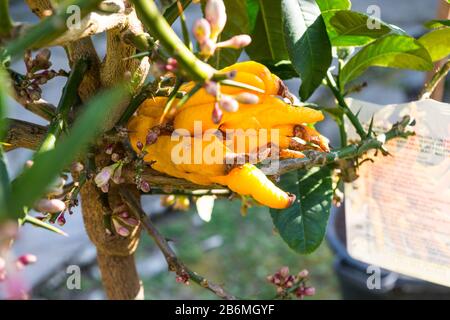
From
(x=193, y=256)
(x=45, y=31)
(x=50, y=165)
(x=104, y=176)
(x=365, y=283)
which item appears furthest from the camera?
(x=193, y=256)

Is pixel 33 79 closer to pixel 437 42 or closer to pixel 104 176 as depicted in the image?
pixel 104 176

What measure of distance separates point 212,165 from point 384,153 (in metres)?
0.27

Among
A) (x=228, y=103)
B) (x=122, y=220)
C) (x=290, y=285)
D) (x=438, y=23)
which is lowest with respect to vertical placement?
(x=290, y=285)

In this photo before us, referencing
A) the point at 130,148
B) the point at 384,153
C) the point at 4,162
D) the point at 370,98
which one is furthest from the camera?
the point at 370,98

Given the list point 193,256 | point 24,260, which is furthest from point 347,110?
point 193,256

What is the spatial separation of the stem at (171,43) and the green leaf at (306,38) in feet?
0.76

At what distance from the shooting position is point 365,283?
1.40 metres

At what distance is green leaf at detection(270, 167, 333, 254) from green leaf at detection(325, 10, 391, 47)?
0.51 feet

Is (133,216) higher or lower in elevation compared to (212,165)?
lower

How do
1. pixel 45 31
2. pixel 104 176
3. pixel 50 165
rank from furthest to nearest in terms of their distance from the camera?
pixel 104 176, pixel 45 31, pixel 50 165

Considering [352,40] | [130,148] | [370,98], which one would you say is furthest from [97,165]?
[370,98]

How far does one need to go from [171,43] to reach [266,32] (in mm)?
339

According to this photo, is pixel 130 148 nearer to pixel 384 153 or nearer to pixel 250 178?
pixel 250 178
